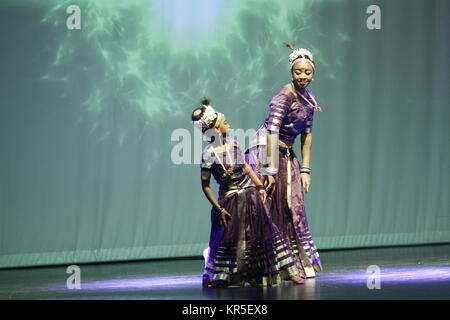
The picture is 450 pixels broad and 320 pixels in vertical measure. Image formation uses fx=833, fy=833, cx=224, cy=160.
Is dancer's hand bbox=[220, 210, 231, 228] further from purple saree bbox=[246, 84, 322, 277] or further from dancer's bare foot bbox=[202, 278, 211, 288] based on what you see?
purple saree bbox=[246, 84, 322, 277]

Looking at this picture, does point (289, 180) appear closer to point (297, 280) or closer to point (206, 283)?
point (297, 280)

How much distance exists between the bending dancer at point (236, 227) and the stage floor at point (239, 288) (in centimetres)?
11

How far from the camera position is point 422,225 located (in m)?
8.88

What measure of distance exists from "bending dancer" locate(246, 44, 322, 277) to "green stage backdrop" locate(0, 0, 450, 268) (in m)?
2.32

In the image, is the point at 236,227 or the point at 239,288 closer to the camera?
the point at 239,288

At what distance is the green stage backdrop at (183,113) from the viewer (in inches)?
291

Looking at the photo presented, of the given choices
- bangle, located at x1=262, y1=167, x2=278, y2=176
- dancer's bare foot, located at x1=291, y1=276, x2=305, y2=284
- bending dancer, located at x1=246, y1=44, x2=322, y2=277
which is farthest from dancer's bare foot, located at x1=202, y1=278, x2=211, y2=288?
bangle, located at x1=262, y1=167, x2=278, y2=176

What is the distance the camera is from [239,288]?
4.98 metres

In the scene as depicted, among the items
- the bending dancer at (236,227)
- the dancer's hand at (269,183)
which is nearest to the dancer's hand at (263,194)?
the bending dancer at (236,227)

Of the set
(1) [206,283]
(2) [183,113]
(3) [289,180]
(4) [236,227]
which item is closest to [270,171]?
(3) [289,180]

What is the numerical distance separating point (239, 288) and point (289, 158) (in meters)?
1.10
